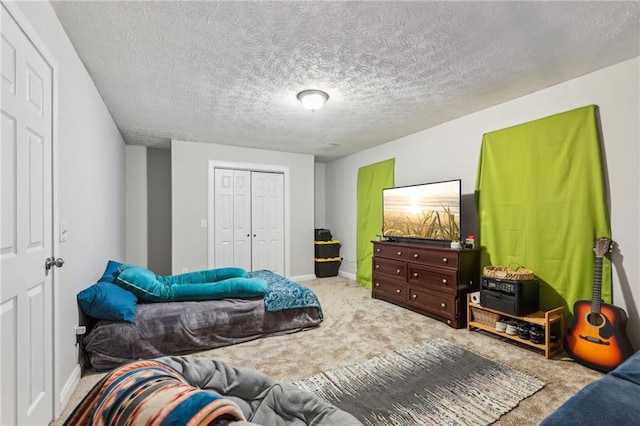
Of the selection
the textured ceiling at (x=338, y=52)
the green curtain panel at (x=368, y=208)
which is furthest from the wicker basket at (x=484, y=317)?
the textured ceiling at (x=338, y=52)

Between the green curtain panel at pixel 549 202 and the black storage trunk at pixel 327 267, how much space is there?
3.13 m

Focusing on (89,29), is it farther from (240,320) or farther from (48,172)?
(240,320)

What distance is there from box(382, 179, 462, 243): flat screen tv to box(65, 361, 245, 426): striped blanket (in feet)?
10.9

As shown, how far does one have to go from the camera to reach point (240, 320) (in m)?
2.92

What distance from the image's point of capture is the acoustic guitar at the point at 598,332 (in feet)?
7.33

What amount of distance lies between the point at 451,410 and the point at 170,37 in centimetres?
313

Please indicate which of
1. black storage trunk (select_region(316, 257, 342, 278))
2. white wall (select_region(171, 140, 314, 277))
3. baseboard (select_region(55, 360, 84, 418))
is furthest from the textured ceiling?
black storage trunk (select_region(316, 257, 342, 278))

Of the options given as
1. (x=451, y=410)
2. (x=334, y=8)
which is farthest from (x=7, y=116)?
(x=451, y=410)

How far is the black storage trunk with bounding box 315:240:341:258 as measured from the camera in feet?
19.5

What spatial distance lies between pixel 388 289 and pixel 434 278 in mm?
846

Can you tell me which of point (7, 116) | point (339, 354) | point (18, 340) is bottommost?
point (339, 354)

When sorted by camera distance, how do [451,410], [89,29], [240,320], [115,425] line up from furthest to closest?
[240,320] → [89,29] → [451,410] → [115,425]

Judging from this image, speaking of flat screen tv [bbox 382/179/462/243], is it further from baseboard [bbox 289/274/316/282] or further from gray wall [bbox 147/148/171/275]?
gray wall [bbox 147/148/171/275]

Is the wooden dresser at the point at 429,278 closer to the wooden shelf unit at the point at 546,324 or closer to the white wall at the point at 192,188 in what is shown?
the wooden shelf unit at the point at 546,324
